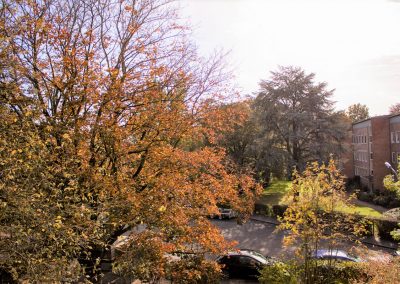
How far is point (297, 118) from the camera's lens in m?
39.7

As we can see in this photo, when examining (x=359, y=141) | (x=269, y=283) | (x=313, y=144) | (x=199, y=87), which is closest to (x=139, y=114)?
(x=199, y=87)

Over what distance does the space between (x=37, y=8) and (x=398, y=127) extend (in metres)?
38.1

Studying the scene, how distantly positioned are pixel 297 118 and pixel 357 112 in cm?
5757

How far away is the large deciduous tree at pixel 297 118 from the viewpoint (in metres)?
39.6

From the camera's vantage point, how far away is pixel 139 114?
13414mm

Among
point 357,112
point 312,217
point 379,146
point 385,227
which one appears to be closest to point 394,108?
point 357,112

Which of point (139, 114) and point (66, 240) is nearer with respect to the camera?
point (66, 240)

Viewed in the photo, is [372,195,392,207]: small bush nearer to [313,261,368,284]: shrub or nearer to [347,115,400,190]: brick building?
[347,115,400,190]: brick building

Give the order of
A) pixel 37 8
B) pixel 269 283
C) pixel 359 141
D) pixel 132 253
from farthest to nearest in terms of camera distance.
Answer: pixel 359 141 → pixel 269 283 → pixel 37 8 → pixel 132 253

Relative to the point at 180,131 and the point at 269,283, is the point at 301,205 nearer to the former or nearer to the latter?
the point at 269,283

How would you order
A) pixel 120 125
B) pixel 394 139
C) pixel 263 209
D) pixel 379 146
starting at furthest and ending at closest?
pixel 379 146 < pixel 394 139 < pixel 263 209 < pixel 120 125

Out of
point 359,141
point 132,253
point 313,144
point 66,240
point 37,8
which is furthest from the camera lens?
point 359,141

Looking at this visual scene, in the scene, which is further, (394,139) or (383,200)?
(394,139)

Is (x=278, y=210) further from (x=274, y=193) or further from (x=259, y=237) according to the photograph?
(x=274, y=193)
